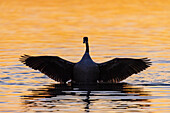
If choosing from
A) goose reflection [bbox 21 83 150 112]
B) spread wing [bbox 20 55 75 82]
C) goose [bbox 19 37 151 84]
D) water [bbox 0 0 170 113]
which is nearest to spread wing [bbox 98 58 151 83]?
goose [bbox 19 37 151 84]

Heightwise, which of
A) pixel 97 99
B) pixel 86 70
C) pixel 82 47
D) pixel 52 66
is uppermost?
pixel 82 47

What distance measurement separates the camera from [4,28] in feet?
101

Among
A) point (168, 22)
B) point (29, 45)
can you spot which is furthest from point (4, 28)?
point (168, 22)

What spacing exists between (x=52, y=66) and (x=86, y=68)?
120 cm

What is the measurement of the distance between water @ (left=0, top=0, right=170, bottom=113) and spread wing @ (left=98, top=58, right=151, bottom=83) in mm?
288

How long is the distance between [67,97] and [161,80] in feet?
12.0

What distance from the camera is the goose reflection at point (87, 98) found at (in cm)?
1522

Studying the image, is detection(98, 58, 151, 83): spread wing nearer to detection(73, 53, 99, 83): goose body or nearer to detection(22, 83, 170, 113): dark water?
detection(73, 53, 99, 83): goose body

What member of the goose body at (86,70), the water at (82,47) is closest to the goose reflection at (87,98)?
the water at (82,47)

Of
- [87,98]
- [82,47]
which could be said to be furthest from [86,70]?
[82,47]

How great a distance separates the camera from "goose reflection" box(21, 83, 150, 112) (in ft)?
49.9

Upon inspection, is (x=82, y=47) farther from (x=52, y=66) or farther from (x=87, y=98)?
(x=87, y=98)

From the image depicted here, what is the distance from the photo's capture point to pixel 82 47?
25.3m

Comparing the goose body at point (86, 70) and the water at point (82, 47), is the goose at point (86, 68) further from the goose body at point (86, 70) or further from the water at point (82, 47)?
the water at point (82, 47)
